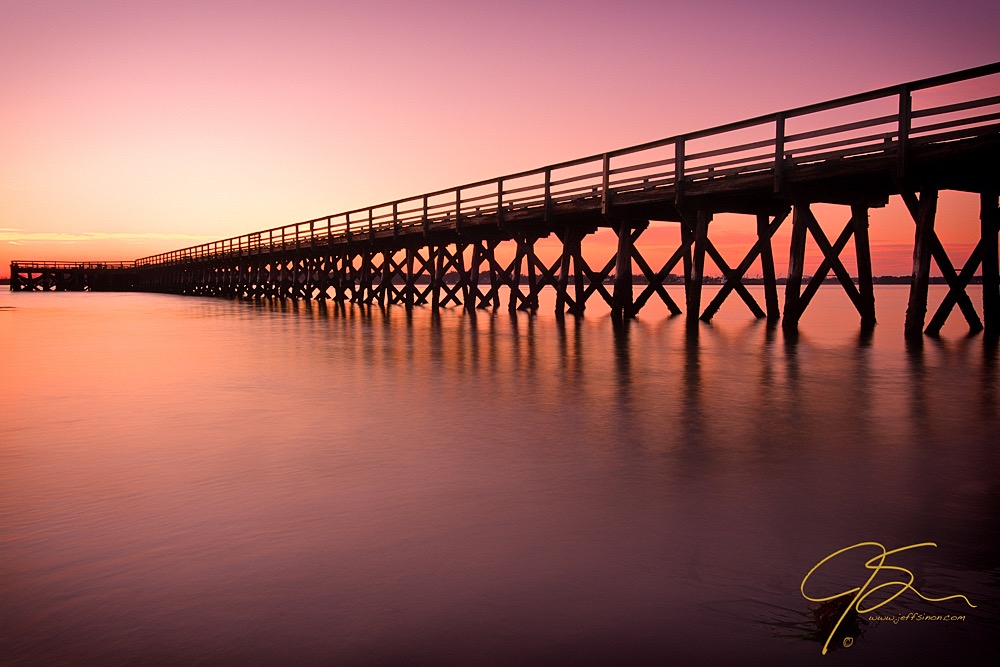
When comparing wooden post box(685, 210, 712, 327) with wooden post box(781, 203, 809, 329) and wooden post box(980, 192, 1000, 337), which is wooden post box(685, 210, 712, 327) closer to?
wooden post box(781, 203, 809, 329)

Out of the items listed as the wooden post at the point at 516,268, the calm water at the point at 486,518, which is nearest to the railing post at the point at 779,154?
the calm water at the point at 486,518

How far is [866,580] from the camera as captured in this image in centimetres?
317

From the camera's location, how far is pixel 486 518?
13.3 ft

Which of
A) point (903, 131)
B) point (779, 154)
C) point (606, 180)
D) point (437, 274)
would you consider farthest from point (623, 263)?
point (437, 274)

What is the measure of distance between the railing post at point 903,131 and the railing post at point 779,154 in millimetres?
2267

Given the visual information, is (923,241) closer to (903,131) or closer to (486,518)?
(903,131)

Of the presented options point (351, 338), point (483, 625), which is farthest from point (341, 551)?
point (351, 338)

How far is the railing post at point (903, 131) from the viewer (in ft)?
44.0

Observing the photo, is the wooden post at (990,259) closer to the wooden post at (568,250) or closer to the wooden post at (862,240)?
the wooden post at (862,240)

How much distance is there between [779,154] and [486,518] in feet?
44.4

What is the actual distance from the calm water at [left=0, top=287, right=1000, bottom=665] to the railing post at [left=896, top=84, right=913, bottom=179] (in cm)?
551

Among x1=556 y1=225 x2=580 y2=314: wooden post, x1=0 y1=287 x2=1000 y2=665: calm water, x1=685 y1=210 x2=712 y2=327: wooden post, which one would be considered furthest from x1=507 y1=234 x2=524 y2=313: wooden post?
x1=0 y1=287 x2=1000 y2=665: calm water

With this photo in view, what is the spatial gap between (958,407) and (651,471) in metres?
4.29

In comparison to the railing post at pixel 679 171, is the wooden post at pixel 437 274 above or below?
below
